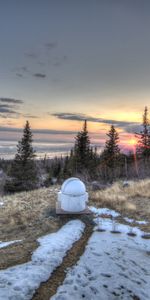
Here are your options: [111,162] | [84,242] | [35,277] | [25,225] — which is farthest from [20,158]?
[35,277]

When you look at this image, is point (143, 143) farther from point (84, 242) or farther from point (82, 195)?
point (84, 242)

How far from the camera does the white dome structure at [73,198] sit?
41.5 feet

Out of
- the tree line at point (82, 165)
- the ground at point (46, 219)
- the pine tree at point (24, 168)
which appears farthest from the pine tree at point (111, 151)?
the ground at point (46, 219)

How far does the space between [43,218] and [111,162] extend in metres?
29.1

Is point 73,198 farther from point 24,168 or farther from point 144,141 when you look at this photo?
point 144,141

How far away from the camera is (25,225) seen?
11391 mm

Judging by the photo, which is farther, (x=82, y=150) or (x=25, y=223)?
(x=82, y=150)

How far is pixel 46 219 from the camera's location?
39.4 feet

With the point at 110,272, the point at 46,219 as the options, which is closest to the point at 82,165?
the point at 46,219

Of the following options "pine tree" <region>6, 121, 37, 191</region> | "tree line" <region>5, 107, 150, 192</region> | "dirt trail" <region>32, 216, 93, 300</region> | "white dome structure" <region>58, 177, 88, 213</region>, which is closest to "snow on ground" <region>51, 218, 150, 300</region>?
"dirt trail" <region>32, 216, 93, 300</region>

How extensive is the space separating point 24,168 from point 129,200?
22061 millimetres

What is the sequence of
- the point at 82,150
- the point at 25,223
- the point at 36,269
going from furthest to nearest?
the point at 82,150
the point at 25,223
the point at 36,269

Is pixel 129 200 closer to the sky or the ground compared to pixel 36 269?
closer to the sky

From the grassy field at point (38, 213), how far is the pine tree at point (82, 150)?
58.6 ft
